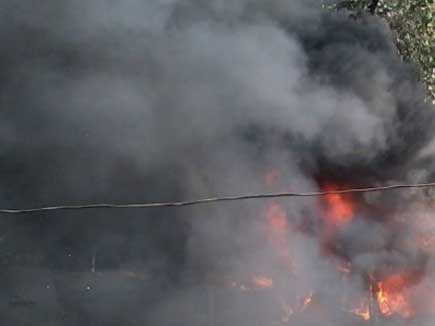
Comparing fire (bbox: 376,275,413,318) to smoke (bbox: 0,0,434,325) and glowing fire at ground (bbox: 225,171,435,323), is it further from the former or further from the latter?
smoke (bbox: 0,0,434,325)

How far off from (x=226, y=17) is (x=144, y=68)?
186 centimetres

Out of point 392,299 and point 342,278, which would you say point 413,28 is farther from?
point 392,299

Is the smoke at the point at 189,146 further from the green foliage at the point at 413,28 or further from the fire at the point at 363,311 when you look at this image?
the green foliage at the point at 413,28

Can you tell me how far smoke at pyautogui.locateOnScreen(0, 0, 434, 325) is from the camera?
1092cm

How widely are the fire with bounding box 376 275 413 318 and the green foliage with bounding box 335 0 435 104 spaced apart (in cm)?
649

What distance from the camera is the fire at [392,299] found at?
41.6ft

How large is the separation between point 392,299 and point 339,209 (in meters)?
2.29

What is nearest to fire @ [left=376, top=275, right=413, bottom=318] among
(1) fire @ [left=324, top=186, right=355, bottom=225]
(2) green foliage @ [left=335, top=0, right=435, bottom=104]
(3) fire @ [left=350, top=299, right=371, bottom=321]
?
(3) fire @ [left=350, top=299, right=371, bottom=321]

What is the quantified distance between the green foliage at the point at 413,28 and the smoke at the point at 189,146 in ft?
12.8

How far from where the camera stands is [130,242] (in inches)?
479

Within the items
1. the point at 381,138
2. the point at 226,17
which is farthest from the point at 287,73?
the point at 381,138

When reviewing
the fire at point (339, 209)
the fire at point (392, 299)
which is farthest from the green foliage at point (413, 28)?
the fire at point (392, 299)

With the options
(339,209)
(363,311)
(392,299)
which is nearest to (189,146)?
(339,209)

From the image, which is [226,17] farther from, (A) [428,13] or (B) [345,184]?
(A) [428,13]
